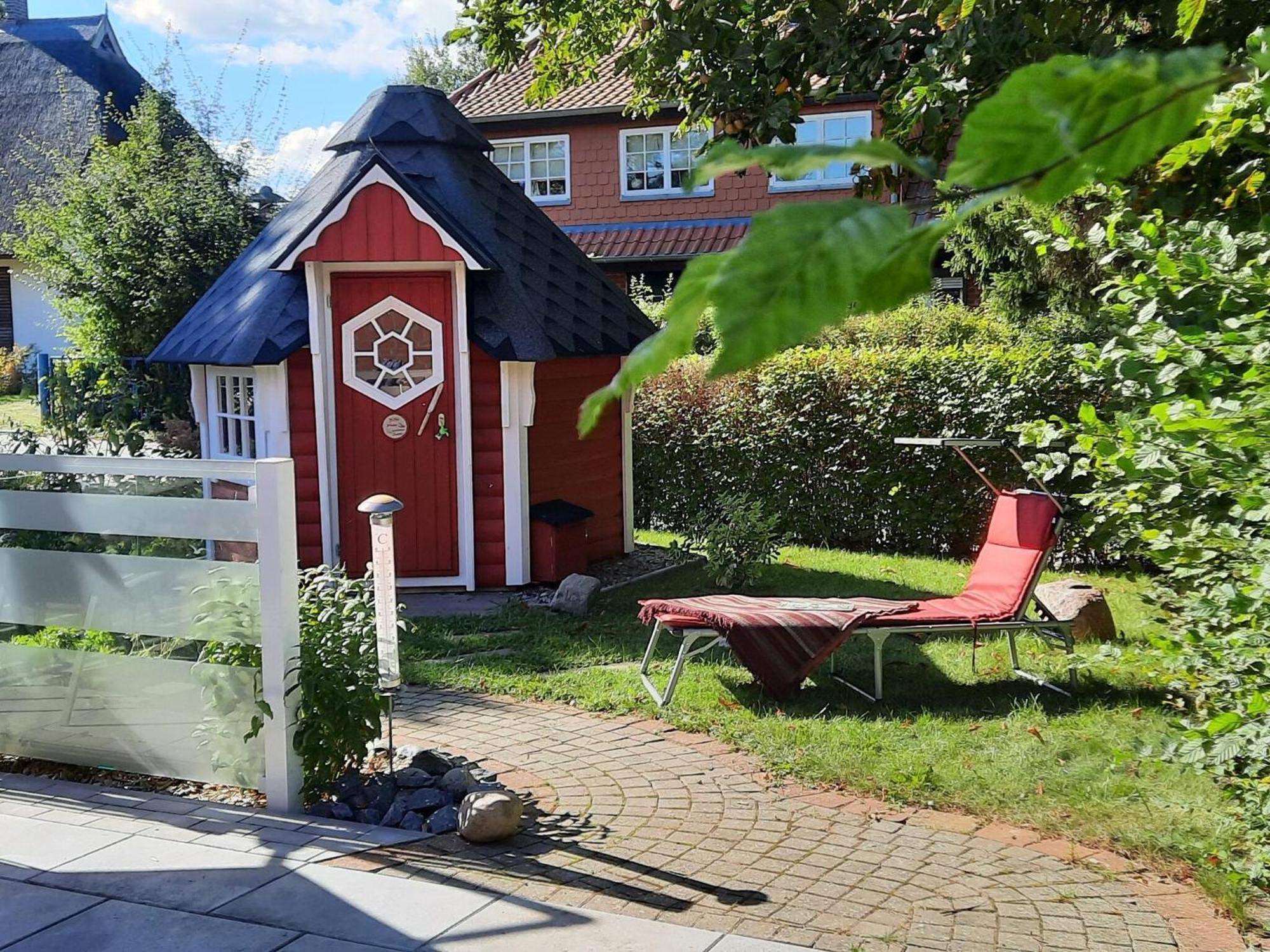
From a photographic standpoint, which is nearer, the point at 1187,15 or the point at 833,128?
the point at 1187,15

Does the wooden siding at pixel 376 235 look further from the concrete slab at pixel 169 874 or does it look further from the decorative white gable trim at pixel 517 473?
the concrete slab at pixel 169 874

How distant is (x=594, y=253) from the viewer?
25.0 meters

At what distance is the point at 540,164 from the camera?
2605 centimetres

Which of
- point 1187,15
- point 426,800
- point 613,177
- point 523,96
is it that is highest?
point 523,96

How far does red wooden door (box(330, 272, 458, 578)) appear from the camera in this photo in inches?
411

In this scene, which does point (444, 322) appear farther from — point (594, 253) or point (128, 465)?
point (594, 253)

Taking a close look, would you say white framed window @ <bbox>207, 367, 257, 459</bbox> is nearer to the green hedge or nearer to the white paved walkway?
the green hedge

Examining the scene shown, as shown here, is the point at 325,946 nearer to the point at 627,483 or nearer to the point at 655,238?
the point at 627,483

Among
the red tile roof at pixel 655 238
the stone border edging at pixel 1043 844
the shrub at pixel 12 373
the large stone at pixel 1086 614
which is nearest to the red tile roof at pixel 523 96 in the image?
the red tile roof at pixel 655 238

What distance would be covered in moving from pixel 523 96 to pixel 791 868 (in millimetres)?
21661

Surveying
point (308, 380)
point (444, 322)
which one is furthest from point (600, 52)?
point (308, 380)

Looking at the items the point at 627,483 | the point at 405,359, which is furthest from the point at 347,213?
the point at 627,483

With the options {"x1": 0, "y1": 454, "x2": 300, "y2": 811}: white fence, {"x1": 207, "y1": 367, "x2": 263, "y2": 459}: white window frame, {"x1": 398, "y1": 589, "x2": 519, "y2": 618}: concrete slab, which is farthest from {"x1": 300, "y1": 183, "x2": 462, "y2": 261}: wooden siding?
{"x1": 0, "y1": 454, "x2": 300, "y2": 811}: white fence

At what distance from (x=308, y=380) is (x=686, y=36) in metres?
4.41
